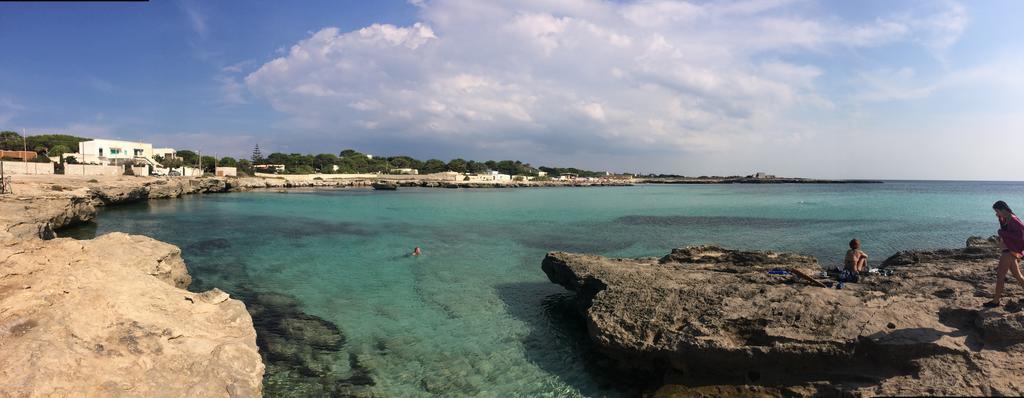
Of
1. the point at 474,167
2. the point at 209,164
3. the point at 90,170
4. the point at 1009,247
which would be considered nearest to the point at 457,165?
the point at 474,167

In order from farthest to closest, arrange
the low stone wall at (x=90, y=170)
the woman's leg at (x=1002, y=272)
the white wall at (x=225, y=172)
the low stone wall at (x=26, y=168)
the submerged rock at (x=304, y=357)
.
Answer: the white wall at (x=225, y=172) → the low stone wall at (x=90, y=170) → the low stone wall at (x=26, y=168) → the submerged rock at (x=304, y=357) → the woman's leg at (x=1002, y=272)

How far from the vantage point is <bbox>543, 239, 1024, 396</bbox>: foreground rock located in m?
5.64

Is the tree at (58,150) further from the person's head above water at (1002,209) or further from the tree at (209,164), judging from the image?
the person's head above water at (1002,209)

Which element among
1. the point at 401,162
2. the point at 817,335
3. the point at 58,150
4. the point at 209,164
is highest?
the point at 401,162

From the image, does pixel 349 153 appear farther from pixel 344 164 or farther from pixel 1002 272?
pixel 1002 272

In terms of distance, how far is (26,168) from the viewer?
4181 cm

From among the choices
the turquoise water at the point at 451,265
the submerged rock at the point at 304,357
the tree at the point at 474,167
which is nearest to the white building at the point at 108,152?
the turquoise water at the point at 451,265

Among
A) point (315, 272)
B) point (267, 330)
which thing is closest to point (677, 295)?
point (267, 330)

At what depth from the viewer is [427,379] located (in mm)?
7273

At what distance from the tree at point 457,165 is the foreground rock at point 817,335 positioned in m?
139

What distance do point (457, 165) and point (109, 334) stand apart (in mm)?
146287

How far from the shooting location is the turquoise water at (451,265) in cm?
767

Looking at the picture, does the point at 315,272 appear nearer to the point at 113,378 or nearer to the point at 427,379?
the point at 427,379

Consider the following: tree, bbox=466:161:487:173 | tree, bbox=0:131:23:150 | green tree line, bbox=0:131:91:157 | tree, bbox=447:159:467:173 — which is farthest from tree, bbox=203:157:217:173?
tree, bbox=466:161:487:173
